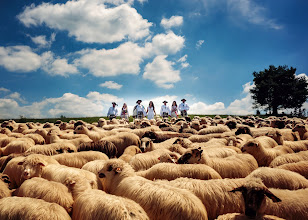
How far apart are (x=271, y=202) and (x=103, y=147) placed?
655cm

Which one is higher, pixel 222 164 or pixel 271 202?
pixel 222 164

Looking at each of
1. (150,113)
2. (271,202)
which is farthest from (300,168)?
(150,113)

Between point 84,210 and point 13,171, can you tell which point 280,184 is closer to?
point 84,210

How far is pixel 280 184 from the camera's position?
461cm

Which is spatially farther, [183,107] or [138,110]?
[183,107]

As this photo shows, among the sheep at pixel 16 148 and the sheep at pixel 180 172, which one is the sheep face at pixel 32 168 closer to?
the sheep at pixel 180 172

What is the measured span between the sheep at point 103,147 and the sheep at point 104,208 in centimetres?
475

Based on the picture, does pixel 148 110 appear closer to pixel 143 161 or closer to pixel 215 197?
pixel 143 161

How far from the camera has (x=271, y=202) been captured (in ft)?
12.7

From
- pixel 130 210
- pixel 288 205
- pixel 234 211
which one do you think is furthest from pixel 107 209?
pixel 288 205

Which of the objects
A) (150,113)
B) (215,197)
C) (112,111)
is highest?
(112,111)

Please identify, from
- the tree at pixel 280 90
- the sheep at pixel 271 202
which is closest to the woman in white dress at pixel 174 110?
the sheep at pixel 271 202

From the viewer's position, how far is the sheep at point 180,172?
17.0 ft

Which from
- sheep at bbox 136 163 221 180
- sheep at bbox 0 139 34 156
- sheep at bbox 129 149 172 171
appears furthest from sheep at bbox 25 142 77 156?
sheep at bbox 136 163 221 180
